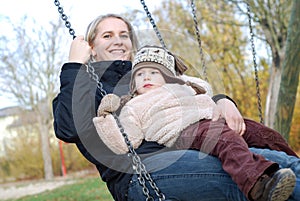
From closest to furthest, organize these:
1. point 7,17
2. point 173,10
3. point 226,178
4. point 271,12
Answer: point 226,178, point 271,12, point 173,10, point 7,17

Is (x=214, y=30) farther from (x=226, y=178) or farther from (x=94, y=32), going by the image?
(x=226, y=178)

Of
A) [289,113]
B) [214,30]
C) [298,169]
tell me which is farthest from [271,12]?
[298,169]

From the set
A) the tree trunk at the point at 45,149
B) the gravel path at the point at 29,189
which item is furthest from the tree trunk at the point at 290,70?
the tree trunk at the point at 45,149

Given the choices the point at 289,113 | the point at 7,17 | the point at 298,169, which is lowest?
the point at 289,113

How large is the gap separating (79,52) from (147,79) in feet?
0.98

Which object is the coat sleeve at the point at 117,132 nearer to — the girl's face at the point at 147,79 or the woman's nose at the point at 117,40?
the girl's face at the point at 147,79

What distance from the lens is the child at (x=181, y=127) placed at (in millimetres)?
1427

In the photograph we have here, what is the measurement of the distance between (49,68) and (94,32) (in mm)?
12662

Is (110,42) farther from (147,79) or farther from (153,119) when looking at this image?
(153,119)

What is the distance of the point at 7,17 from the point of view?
1409 cm

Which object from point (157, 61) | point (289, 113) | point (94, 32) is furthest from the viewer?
point (289, 113)

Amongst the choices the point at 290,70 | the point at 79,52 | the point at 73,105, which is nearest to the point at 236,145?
the point at 73,105

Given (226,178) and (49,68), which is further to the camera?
(49,68)

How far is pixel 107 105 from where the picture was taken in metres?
1.72
